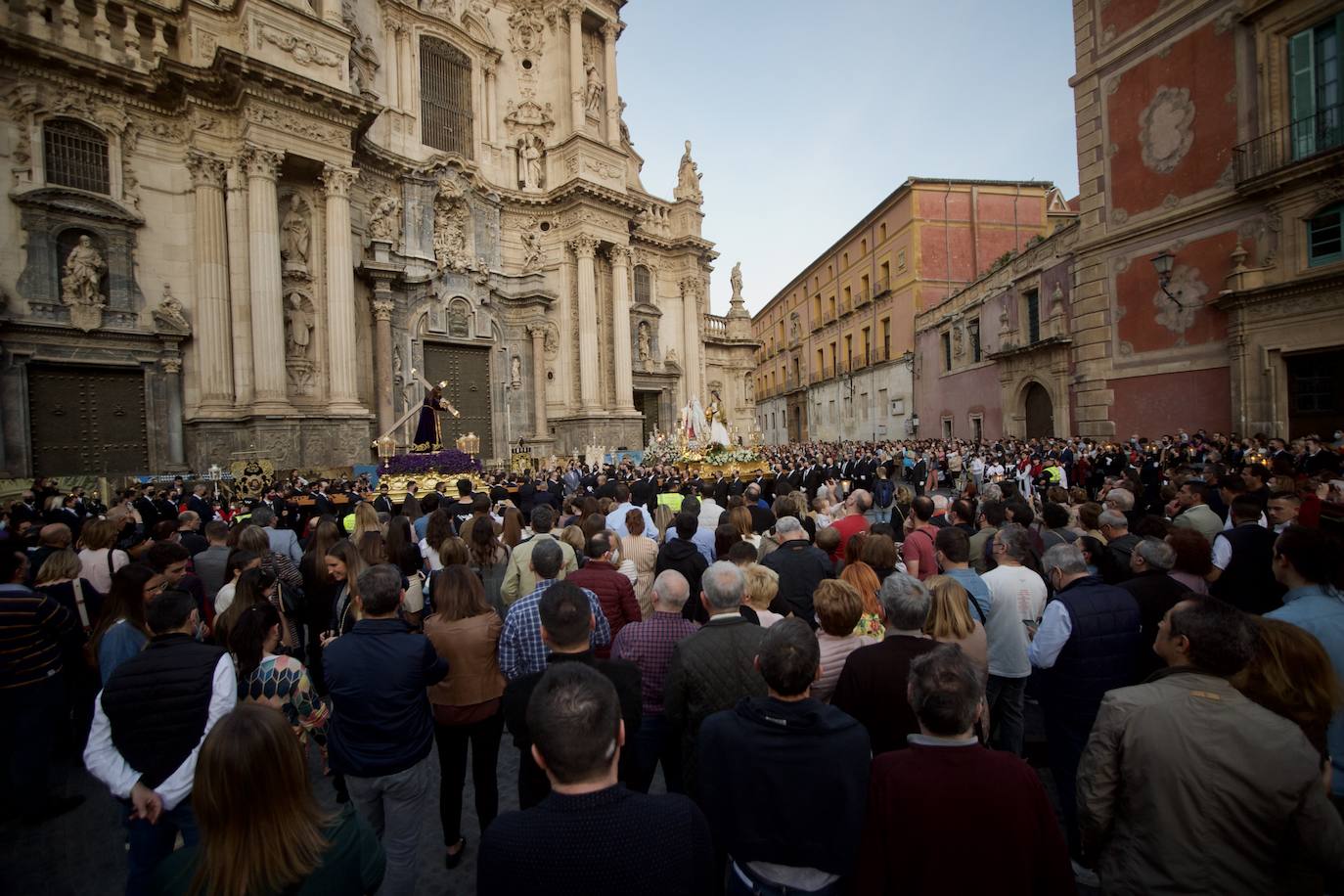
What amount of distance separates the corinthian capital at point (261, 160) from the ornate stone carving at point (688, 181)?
18.9 metres

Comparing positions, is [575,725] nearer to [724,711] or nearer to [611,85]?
[724,711]

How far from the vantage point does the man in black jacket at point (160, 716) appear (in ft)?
9.30

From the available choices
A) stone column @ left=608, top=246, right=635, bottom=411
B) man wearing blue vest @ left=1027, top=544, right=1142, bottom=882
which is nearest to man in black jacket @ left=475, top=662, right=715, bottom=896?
man wearing blue vest @ left=1027, top=544, right=1142, bottom=882

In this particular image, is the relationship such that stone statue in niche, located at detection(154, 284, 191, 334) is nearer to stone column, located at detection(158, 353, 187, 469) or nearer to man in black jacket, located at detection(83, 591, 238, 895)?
stone column, located at detection(158, 353, 187, 469)

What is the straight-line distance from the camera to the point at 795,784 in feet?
7.22

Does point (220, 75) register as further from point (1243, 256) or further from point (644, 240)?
point (1243, 256)

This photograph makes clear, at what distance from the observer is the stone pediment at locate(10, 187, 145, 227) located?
14484 mm

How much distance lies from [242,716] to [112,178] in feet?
68.2

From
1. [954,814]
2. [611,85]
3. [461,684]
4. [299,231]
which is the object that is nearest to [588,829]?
[954,814]

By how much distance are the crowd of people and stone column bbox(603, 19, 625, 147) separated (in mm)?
25643

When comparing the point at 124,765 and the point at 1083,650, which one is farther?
the point at 1083,650

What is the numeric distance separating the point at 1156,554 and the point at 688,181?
102ft

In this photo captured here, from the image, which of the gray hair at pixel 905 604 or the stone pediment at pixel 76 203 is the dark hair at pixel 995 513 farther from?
the stone pediment at pixel 76 203

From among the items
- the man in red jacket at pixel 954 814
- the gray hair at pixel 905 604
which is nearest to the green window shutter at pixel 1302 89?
the gray hair at pixel 905 604
